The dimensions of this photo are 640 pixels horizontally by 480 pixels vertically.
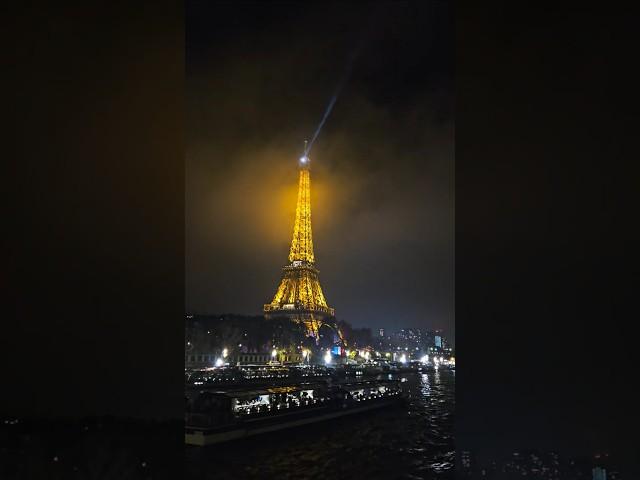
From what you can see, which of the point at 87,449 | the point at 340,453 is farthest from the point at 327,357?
the point at 87,449

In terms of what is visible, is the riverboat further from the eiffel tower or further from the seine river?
the eiffel tower

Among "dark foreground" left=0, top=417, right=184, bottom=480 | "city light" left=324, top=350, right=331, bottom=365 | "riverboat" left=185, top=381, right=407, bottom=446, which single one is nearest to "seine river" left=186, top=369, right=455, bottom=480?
"riverboat" left=185, top=381, right=407, bottom=446

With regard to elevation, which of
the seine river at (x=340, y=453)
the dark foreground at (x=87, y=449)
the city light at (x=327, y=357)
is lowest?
the city light at (x=327, y=357)

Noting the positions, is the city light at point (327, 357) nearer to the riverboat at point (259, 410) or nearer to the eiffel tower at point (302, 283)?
the eiffel tower at point (302, 283)

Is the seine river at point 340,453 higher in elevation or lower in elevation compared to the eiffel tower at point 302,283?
lower

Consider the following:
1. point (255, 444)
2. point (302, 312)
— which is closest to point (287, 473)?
point (255, 444)

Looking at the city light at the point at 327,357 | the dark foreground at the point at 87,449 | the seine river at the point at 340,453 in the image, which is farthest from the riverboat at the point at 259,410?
the city light at the point at 327,357
